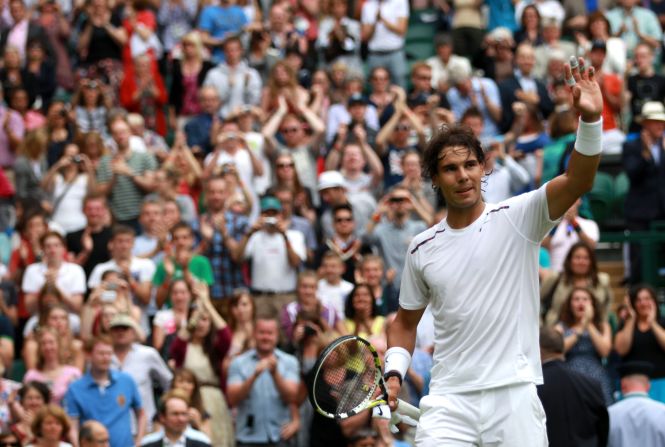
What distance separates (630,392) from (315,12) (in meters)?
11.3

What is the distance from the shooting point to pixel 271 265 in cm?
1470

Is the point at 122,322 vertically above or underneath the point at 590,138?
underneath

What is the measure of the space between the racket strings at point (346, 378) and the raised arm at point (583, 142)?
52.7 inches

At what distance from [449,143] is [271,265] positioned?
7.60 m

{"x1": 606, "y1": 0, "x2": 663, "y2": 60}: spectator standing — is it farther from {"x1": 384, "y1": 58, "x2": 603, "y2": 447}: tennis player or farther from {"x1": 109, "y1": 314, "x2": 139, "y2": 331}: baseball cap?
{"x1": 384, "y1": 58, "x2": 603, "y2": 447}: tennis player

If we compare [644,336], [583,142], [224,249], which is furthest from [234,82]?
[583,142]

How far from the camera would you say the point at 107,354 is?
12.3m

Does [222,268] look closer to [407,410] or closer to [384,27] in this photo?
[384,27]

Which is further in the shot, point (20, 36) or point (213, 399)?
point (20, 36)

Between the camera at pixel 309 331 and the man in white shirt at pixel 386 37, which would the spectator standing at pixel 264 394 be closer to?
the camera at pixel 309 331

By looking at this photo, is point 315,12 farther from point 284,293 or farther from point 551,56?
point 284,293

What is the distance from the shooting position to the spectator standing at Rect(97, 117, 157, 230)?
1652 centimetres

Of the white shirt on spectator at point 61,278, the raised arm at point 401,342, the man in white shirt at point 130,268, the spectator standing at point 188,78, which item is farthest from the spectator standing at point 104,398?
the spectator standing at point 188,78

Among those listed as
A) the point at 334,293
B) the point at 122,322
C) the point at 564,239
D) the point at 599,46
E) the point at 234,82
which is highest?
the point at 599,46
